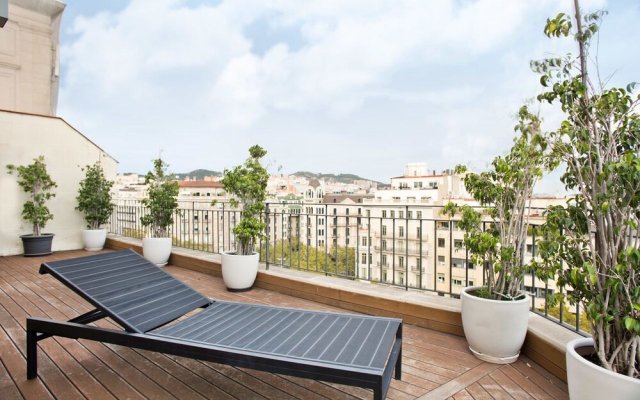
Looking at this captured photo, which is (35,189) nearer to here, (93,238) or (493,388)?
(93,238)

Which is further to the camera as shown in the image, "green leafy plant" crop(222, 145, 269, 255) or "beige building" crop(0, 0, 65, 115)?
"beige building" crop(0, 0, 65, 115)

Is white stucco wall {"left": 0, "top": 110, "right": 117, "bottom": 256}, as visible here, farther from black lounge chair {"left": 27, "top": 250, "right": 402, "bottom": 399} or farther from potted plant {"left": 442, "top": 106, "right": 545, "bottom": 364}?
potted plant {"left": 442, "top": 106, "right": 545, "bottom": 364}

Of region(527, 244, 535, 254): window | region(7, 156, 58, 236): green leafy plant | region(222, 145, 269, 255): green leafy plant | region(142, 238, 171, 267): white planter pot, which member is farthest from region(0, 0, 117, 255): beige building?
Result: region(527, 244, 535, 254): window

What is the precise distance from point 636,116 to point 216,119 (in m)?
19.2

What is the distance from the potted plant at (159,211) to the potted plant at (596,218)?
5726 millimetres

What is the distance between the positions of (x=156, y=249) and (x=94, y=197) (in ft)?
9.01

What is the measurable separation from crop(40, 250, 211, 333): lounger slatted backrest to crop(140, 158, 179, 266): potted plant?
3172 millimetres

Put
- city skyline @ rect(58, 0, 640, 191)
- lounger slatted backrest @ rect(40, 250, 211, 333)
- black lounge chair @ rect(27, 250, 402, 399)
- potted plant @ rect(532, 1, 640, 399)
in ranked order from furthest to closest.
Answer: city skyline @ rect(58, 0, 640, 191), lounger slatted backrest @ rect(40, 250, 211, 333), black lounge chair @ rect(27, 250, 402, 399), potted plant @ rect(532, 1, 640, 399)

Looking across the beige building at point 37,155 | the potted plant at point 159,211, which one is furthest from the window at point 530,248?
the beige building at point 37,155

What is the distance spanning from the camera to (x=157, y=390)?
2.25 metres

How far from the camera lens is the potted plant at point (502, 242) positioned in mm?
2588

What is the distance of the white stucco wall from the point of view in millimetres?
7234

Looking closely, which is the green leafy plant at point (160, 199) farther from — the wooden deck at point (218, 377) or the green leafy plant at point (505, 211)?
the green leafy plant at point (505, 211)

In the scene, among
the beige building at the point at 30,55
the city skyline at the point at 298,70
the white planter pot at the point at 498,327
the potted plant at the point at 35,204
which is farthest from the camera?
the beige building at the point at 30,55
